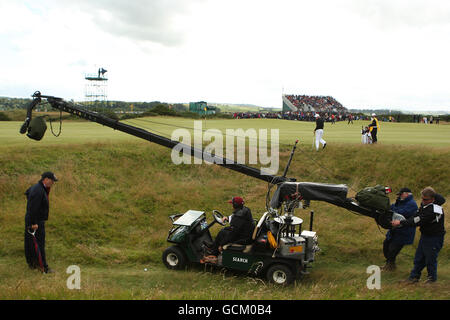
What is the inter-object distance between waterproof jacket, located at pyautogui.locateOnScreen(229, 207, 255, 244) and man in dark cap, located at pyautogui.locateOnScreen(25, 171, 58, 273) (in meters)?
4.13

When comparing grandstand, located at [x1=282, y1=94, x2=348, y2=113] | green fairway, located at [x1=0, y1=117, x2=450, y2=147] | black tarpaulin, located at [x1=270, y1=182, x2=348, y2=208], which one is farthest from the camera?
grandstand, located at [x1=282, y1=94, x2=348, y2=113]

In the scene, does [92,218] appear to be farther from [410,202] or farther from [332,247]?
[410,202]

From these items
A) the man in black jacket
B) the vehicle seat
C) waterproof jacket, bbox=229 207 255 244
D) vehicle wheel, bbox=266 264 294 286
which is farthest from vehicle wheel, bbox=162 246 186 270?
the man in black jacket

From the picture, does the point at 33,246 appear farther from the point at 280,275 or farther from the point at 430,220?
the point at 430,220

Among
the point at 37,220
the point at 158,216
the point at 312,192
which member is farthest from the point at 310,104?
the point at 37,220

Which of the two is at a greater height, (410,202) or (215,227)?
(410,202)

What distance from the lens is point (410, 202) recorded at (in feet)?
25.9

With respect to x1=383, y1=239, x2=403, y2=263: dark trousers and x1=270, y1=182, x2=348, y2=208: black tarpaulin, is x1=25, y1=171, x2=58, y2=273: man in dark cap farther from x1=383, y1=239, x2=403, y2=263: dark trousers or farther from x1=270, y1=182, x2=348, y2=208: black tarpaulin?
x1=383, y1=239, x2=403, y2=263: dark trousers

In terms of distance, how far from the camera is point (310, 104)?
267ft

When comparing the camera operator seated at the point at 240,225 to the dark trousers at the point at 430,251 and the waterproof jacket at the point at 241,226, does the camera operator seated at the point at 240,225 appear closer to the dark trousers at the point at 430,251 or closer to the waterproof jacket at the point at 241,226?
the waterproof jacket at the point at 241,226

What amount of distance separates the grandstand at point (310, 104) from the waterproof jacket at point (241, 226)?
72.0m

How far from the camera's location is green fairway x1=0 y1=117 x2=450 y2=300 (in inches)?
253
